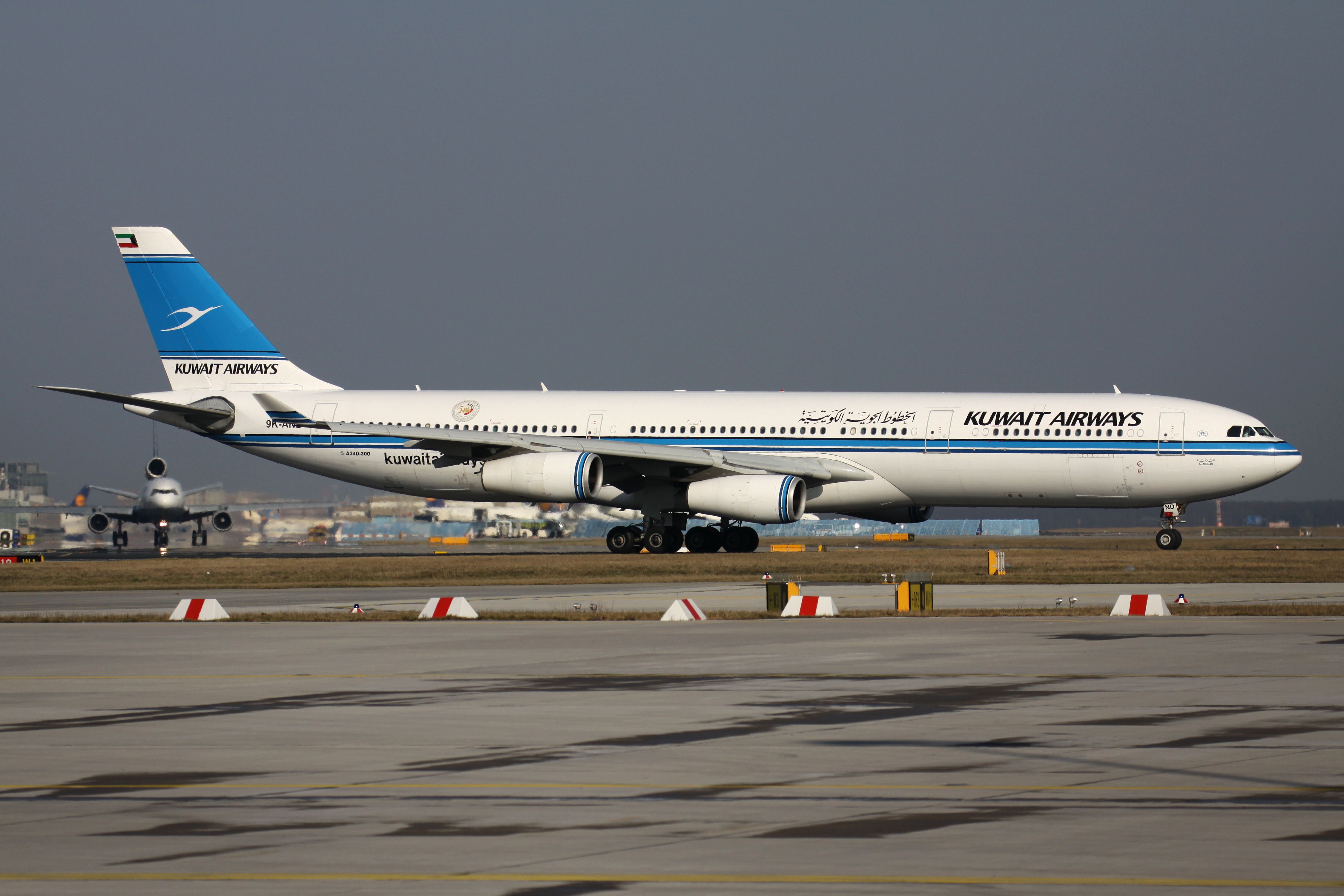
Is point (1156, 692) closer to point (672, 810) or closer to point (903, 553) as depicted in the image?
point (672, 810)

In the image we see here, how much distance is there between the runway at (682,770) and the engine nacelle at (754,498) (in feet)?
71.2

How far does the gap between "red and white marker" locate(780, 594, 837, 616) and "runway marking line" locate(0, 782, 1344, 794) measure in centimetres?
1474

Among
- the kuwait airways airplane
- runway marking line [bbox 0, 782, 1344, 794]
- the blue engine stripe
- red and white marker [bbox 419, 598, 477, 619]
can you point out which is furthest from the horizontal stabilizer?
runway marking line [bbox 0, 782, 1344, 794]

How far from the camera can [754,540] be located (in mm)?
46844

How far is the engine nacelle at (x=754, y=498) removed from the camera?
4094 cm

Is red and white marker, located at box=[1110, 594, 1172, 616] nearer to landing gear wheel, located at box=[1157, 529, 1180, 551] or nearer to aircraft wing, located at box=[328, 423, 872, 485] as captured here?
aircraft wing, located at box=[328, 423, 872, 485]

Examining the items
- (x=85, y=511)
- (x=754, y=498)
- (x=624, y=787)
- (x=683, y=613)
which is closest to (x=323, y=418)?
(x=754, y=498)

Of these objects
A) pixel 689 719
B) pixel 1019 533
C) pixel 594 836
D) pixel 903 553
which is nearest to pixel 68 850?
pixel 594 836

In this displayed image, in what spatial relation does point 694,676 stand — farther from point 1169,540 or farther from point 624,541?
point 1169,540

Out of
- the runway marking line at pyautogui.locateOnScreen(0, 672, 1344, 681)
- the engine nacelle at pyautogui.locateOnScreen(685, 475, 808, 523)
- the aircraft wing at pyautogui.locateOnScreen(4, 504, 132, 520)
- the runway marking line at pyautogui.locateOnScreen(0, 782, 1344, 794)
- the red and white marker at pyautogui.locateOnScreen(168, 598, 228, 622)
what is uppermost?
the aircraft wing at pyautogui.locateOnScreen(4, 504, 132, 520)

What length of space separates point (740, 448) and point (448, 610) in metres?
20.3

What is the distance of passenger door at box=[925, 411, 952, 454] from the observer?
42469 millimetres

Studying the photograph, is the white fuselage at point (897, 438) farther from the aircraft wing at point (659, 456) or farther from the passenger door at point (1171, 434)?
the aircraft wing at point (659, 456)

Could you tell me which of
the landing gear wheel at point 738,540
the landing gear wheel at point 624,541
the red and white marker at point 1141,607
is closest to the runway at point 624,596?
the red and white marker at point 1141,607
